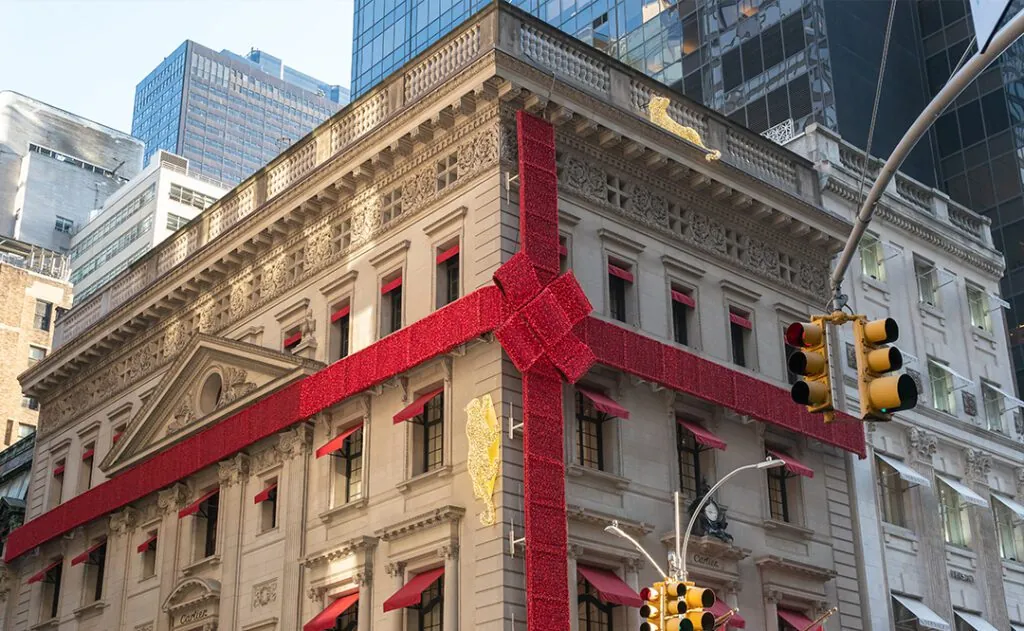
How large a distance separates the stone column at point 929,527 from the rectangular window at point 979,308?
23.6 feet

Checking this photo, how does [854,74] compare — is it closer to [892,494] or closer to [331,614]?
[892,494]

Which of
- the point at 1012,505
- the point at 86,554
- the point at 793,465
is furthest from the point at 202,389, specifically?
the point at 1012,505

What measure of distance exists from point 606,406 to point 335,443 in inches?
278

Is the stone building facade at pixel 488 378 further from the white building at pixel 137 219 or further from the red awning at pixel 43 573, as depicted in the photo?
the white building at pixel 137 219

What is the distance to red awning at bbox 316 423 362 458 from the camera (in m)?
33.1

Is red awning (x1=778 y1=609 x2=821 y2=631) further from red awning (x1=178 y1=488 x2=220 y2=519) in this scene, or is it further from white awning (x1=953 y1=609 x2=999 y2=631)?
red awning (x1=178 y1=488 x2=220 y2=519)

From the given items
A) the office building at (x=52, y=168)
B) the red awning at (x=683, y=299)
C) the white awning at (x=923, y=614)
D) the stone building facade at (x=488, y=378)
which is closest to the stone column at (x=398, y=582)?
the stone building facade at (x=488, y=378)

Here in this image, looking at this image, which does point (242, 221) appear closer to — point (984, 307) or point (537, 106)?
point (537, 106)

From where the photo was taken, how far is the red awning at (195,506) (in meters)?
37.8

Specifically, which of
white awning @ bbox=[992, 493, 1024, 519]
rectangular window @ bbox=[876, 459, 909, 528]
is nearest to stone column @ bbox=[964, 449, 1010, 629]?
white awning @ bbox=[992, 493, 1024, 519]

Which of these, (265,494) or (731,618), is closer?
(731,618)

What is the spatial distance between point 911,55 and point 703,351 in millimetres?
35686

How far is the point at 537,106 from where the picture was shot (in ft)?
106

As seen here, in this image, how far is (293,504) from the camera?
34.9 meters
